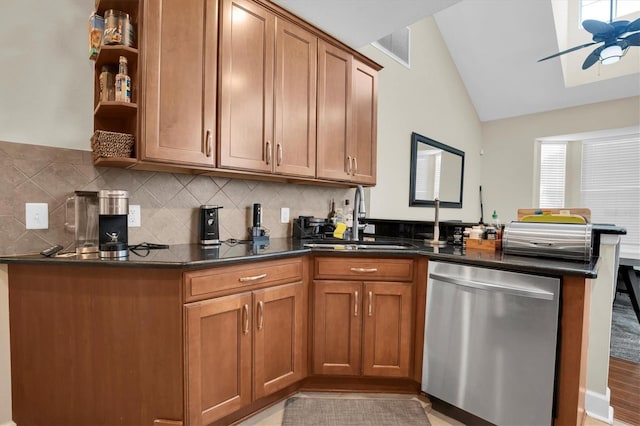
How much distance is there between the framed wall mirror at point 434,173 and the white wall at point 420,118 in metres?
0.11

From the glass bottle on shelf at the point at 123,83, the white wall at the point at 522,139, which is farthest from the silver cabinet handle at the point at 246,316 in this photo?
the white wall at the point at 522,139

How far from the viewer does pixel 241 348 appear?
1.63 m

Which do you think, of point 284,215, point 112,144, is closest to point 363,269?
point 284,215

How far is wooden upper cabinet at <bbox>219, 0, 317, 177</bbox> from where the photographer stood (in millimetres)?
1877

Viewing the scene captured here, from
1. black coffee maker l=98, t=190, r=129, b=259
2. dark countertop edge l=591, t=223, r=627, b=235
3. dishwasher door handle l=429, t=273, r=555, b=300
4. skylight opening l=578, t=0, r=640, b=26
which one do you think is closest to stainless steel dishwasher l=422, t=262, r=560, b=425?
dishwasher door handle l=429, t=273, r=555, b=300

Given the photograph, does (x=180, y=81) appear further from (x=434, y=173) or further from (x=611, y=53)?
(x=611, y=53)

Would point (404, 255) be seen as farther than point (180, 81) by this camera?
Yes

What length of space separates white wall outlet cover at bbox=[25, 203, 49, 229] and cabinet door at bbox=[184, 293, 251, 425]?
3.00 ft

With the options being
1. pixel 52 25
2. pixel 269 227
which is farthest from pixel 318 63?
pixel 52 25

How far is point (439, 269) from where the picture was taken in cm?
182

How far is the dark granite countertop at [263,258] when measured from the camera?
1.37m

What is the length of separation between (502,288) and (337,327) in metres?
0.98

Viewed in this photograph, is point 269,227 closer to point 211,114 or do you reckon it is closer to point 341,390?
point 211,114

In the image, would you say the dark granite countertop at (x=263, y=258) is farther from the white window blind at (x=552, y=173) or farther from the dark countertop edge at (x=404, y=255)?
the white window blind at (x=552, y=173)
